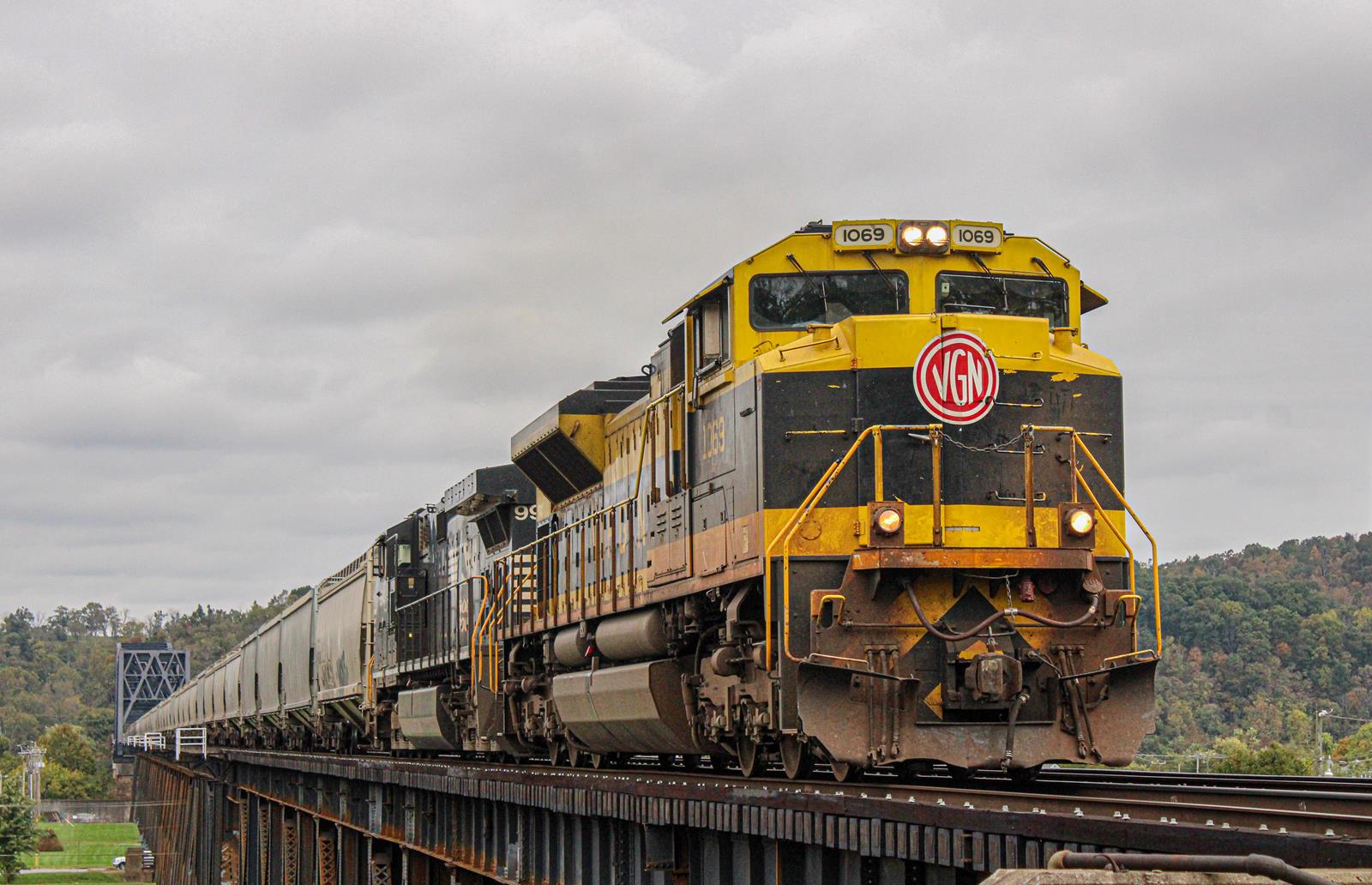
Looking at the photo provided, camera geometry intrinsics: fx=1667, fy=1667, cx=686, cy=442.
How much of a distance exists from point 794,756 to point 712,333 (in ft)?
11.3

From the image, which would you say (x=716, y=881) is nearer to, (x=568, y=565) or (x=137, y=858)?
(x=568, y=565)

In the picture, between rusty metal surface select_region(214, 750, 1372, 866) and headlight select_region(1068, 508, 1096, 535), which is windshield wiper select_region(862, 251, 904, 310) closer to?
headlight select_region(1068, 508, 1096, 535)

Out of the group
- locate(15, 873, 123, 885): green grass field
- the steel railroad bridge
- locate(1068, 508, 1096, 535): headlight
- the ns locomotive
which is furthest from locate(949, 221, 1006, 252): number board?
locate(15, 873, 123, 885): green grass field

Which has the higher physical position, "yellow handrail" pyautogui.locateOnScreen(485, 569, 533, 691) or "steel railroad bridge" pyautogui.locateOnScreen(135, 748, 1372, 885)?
"yellow handrail" pyautogui.locateOnScreen(485, 569, 533, 691)

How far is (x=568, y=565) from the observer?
17.4m

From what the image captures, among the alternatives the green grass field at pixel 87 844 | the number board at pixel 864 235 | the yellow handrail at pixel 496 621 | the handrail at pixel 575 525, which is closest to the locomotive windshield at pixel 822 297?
the number board at pixel 864 235

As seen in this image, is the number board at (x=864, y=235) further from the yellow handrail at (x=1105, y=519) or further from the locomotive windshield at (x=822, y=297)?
the yellow handrail at (x=1105, y=519)

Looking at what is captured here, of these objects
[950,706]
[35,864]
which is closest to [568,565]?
[950,706]

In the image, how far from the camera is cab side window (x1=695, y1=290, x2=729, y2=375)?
40.5ft

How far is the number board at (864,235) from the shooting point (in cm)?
1187

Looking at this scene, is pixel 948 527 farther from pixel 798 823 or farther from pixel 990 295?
pixel 798 823

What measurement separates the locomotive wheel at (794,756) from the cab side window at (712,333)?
9.49 ft

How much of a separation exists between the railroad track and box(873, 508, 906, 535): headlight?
5.17 ft

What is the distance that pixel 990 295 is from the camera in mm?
11836
